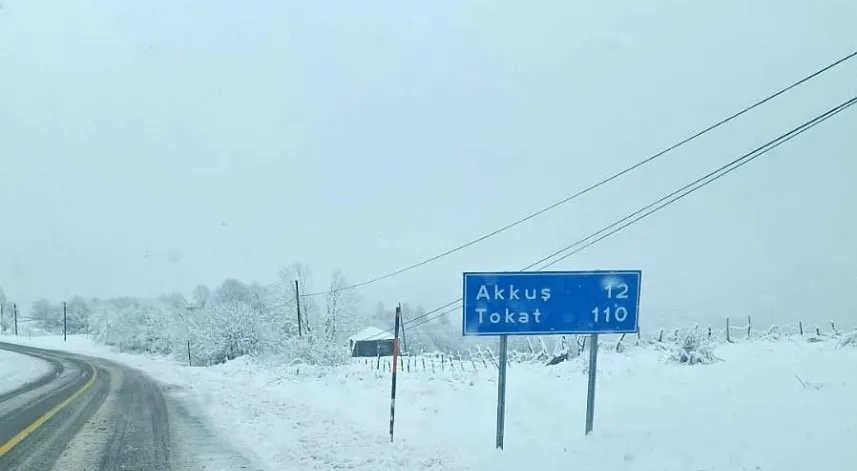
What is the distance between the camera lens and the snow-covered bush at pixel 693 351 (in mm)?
16875

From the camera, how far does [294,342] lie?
121 feet

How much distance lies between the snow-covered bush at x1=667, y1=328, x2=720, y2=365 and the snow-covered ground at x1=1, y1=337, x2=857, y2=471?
0.43 meters

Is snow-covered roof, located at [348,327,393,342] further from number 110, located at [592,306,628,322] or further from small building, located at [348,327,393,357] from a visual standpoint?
number 110, located at [592,306,628,322]

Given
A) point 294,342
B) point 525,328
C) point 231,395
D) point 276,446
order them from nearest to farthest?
point 525,328 < point 276,446 < point 231,395 < point 294,342

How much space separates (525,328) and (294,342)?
93.4ft

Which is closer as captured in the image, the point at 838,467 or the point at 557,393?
the point at 838,467

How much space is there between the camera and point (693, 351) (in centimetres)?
1714

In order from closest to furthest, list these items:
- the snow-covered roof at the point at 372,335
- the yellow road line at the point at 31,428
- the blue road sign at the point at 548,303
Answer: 1. the blue road sign at the point at 548,303
2. the yellow road line at the point at 31,428
3. the snow-covered roof at the point at 372,335

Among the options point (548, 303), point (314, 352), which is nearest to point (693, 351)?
point (548, 303)

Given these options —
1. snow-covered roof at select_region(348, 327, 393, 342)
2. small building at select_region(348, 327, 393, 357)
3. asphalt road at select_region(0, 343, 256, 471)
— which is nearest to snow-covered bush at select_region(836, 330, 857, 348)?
asphalt road at select_region(0, 343, 256, 471)

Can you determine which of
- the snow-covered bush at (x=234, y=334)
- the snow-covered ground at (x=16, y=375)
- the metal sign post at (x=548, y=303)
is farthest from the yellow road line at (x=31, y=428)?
the snow-covered bush at (x=234, y=334)

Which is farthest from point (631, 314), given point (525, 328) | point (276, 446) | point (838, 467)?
point (276, 446)

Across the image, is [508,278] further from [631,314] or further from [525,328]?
[631,314]

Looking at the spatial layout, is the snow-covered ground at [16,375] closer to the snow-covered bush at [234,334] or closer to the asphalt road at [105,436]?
the asphalt road at [105,436]
